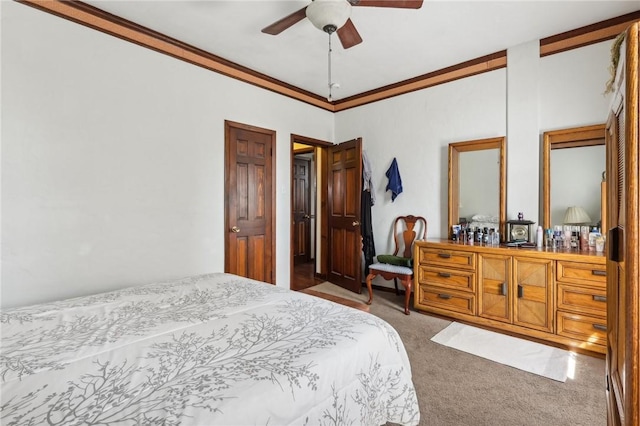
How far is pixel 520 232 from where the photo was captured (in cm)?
303

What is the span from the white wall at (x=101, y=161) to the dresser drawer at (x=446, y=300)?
2.21 metres

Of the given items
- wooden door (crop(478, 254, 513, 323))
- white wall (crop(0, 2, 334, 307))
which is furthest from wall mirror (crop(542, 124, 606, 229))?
white wall (crop(0, 2, 334, 307))

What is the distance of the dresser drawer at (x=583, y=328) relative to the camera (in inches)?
94.8

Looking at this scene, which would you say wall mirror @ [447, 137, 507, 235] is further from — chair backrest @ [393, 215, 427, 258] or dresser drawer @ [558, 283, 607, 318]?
dresser drawer @ [558, 283, 607, 318]

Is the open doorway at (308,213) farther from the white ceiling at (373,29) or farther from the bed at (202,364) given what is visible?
the bed at (202,364)

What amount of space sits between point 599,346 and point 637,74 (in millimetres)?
2653

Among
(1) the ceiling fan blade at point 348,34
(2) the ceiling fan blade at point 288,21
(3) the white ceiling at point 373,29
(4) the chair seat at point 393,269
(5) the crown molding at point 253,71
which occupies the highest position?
(3) the white ceiling at point 373,29

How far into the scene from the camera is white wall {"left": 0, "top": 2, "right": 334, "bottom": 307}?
85.8 inches

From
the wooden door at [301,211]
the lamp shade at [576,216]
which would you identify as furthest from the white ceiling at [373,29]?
the wooden door at [301,211]

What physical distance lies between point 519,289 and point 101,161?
3722 millimetres

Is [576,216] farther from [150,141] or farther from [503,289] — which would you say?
[150,141]

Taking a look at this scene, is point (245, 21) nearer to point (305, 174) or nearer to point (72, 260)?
point (72, 260)

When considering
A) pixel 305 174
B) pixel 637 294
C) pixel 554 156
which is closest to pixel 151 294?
pixel 637 294

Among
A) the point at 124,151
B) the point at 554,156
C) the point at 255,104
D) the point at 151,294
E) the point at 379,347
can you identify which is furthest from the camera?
the point at 255,104
